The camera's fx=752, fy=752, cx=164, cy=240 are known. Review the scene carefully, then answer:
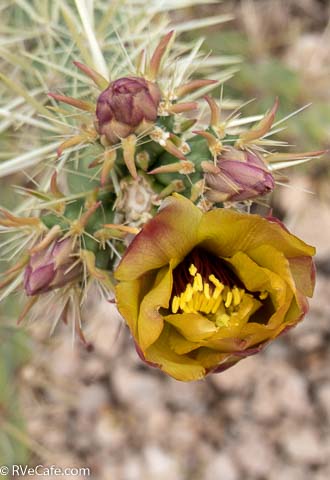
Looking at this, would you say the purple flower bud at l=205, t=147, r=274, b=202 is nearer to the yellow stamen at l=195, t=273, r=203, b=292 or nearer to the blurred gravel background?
the yellow stamen at l=195, t=273, r=203, b=292

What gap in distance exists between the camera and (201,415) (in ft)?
8.04

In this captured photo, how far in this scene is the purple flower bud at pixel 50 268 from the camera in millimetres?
1073

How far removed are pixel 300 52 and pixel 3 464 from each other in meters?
1.66

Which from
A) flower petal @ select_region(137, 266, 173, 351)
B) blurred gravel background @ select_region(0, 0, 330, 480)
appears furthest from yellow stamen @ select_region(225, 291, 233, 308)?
blurred gravel background @ select_region(0, 0, 330, 480)

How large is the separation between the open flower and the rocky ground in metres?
1.43

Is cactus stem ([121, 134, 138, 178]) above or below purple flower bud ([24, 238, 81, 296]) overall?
above

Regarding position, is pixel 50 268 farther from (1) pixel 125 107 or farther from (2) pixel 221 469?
(2) pixel 221 469

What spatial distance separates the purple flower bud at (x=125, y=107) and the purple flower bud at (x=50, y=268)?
17 centimetres

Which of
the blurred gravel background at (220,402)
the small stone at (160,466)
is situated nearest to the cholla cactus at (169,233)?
the blurred gravel background at (220,402)

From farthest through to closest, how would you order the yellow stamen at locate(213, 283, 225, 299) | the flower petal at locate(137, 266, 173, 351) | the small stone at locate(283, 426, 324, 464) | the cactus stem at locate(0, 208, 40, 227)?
the small stone at locate(283, 426, 324, 464) → the cactus stem at locate(0, 208, 40, 227) → the yellow stamen at locate(213, 283, 225, 299) → the flower petal at locate(137, 266, 173, 351)

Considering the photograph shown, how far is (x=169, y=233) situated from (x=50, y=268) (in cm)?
22

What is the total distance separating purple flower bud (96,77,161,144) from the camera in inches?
40.7

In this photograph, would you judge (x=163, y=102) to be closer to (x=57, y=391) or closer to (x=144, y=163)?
(x=144, y=163)

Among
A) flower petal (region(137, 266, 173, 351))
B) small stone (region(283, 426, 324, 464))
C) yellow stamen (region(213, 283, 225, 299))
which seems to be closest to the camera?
flower petal (region(137, 266, 173, 351))
